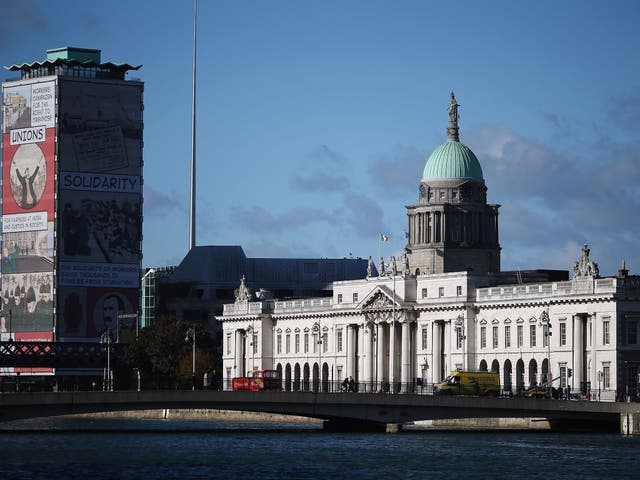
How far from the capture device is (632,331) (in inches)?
7224

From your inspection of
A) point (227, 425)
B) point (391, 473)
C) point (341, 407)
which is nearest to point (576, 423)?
point (341, 407)

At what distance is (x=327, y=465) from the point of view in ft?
397

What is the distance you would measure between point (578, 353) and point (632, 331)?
641 centimetres

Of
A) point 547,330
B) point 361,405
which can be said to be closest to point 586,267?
point 547,330

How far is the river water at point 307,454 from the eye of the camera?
11531cm

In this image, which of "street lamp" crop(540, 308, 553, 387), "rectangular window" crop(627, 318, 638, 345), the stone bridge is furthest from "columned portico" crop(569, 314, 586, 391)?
the stone bridge

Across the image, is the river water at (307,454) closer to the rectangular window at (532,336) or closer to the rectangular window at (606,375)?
the rectangular window at (606,375)

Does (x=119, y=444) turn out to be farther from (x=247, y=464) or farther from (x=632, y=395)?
(x=632, y=395)

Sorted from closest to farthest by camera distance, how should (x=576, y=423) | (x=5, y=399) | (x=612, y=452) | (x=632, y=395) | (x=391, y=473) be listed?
(x=391, y=473) < (x=612, y=452) < (x=5, y=399) < (x=576, y=423) < (x=632, y=395)

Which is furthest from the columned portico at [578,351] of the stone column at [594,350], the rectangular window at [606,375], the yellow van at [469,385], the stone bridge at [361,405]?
the stone bridge at [361,405]

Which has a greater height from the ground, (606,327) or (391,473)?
(606,327)

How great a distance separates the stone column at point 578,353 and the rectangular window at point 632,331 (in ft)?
18.4

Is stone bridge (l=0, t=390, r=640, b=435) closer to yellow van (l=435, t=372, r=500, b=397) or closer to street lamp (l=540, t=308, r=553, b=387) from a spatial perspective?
yellow van (l=435, t=372, r=500, b=397)

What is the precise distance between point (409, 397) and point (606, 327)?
4225 centimetres
